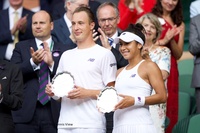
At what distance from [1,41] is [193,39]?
8.62 feet

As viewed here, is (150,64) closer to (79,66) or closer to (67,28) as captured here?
(79,66)

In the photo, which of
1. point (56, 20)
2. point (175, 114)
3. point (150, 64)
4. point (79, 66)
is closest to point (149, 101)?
point (150, 64)

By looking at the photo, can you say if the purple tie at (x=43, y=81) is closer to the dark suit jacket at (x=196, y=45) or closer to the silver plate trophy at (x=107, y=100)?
the silver plate trophy at (x=107, y=100)

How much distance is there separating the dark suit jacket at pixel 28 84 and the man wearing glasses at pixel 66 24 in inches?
20.9

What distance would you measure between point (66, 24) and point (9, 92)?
1960 mm

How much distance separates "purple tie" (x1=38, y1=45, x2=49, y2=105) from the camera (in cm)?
865

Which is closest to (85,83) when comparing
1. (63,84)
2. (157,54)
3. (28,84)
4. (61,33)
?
(63,84)

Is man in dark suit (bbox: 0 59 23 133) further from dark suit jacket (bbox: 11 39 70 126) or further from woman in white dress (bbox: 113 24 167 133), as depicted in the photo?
woman in white dress (bbox: 113 24 167 133)

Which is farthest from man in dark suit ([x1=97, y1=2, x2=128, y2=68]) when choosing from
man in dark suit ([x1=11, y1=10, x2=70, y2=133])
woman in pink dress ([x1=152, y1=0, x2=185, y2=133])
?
woman in pink dress ([x1=152, y1=0, x2=185, y2=133])

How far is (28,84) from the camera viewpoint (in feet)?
28.9

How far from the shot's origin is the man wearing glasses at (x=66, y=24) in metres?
9.48

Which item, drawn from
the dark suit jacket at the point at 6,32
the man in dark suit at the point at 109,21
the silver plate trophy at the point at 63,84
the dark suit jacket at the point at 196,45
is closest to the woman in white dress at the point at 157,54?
the man in dark suit at the point at 109,21

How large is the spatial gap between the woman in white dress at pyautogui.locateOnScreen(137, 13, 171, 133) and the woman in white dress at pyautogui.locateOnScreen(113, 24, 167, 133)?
3.35 ft

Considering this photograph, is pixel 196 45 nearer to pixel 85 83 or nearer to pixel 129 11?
pixel 129 11
